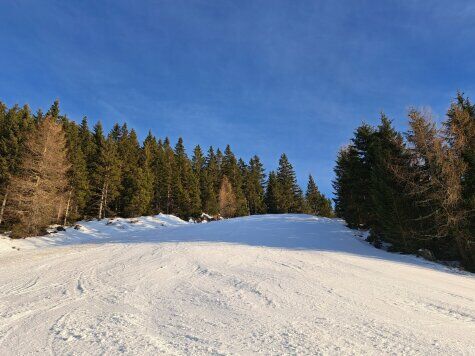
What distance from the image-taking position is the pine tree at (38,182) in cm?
2881

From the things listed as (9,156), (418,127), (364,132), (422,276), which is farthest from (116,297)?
(9,156)

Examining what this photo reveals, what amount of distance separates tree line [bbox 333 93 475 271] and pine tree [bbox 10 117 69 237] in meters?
25.2

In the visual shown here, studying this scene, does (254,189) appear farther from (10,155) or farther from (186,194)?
(10,155)

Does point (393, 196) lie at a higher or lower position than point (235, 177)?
lower

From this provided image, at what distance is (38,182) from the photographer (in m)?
29.6

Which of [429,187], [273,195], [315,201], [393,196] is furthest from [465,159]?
[315,201]

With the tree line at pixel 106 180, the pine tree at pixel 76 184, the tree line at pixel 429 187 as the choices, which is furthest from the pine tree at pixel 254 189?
the tree line at pixel 429 187

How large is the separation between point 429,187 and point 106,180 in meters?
36.7

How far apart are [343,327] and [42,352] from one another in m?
5.48

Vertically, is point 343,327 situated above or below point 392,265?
below

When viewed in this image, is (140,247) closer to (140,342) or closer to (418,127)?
(140,342)

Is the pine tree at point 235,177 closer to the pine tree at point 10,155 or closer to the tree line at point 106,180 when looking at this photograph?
the tree line at point 106,180

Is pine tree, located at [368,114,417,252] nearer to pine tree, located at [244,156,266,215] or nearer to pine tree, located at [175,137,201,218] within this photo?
pine tree, located at [175,137,201,218]

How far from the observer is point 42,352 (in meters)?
6.09
